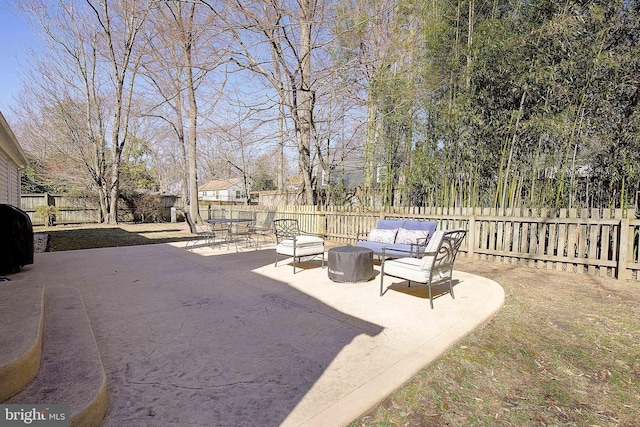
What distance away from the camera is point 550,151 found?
5059 millimetres

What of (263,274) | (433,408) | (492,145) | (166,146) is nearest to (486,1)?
(492,145)

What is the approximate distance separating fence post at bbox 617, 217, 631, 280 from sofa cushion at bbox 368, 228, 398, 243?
3.06 meters

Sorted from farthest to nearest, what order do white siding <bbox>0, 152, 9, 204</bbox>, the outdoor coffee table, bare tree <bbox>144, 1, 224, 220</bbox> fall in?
bare tree <bbox>144, 1, 224, 220</bbox> → white siding <bbox>0, 152, 9, 204</bbox> → the outdoor coffee table

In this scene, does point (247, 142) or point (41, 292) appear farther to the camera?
point (247, 142)

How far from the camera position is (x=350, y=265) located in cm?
408

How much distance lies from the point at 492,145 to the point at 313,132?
474cm

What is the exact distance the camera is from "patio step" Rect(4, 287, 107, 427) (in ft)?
4.96

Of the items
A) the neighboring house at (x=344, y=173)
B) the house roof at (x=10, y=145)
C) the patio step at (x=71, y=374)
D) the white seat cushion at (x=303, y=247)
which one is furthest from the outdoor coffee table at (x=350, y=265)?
the house roof at (x=10, y=145)

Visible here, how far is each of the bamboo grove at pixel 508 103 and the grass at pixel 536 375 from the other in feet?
7.67

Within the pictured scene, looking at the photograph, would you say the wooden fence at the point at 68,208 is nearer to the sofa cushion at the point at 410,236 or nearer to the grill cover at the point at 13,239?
the grill cover at the point at 13,239

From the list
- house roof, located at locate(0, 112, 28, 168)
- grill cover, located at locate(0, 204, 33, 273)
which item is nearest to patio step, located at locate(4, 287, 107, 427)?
grill cover, located at locate(0, 204, 33, 273)

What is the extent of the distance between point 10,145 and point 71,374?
22.2 ft

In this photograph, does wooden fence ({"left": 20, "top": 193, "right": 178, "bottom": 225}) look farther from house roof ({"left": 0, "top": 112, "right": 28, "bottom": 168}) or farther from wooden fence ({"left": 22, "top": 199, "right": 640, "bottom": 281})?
wooden fence ({"left": 22, "top": 199, "right": 640, "bottom": 281})

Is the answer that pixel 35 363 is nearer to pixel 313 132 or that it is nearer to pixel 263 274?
pixel 263 274
